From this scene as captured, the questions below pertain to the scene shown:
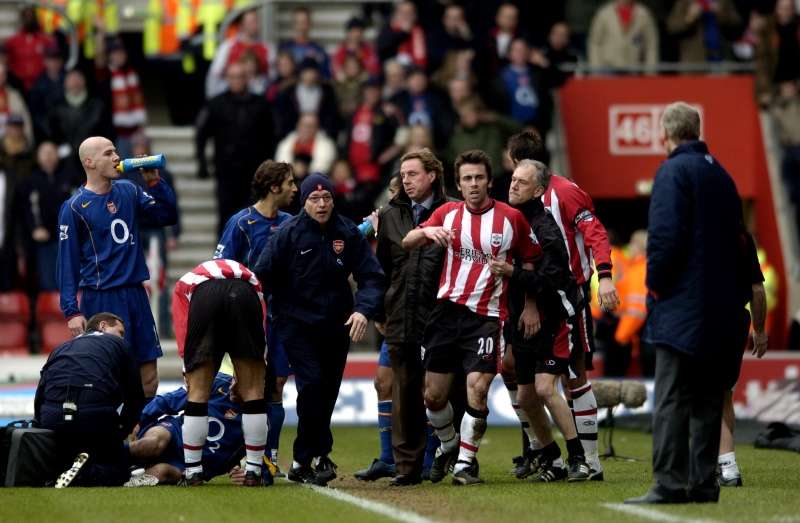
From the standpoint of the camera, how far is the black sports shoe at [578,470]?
1247cm

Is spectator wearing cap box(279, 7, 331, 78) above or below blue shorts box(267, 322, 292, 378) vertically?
above

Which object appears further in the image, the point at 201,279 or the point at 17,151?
the point at 17,151

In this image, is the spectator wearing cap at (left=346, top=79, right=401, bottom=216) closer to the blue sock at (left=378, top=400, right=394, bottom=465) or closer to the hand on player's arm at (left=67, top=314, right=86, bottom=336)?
the blue sock at (left=378, top=400, right=394, bottom=465)

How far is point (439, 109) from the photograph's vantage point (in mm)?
22297

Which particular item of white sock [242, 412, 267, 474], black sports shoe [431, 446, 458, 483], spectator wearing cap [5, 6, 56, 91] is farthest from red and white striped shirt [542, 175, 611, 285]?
spectator wearing cap [5, 6, 56, 91]

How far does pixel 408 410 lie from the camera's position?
1241cm

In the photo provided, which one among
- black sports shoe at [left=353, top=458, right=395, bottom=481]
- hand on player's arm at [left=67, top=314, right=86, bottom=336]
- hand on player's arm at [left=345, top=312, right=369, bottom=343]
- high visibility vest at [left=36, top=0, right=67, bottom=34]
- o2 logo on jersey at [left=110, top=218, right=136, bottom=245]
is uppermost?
high visibility vest at [left=36, top=0, right=67, bottom=34]

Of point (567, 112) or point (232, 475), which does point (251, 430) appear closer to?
point (232, 475)

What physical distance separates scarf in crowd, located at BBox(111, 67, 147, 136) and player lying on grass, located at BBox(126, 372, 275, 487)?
1075cm

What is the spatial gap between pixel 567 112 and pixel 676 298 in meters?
14.8

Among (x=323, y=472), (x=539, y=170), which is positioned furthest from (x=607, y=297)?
(x=323, y=472)

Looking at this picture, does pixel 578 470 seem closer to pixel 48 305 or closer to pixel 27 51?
pixel 48 305

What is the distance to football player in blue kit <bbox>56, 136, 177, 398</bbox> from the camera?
1321 cm

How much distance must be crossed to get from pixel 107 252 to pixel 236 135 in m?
8.31
